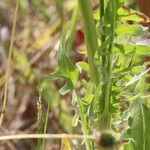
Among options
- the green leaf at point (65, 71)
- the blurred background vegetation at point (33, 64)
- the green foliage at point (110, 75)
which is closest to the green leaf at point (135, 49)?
the green foliage at point (110, 75)

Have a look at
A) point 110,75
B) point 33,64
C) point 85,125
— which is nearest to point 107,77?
point 110,75

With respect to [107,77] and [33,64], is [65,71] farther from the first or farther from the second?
[33,64]

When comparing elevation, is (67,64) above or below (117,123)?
above

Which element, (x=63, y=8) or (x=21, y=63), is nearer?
(x=21, y=63)

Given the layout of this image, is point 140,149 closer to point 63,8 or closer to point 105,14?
point 105,14

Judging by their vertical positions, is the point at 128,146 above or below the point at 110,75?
below

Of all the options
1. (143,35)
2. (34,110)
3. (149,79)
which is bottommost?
(34,110)

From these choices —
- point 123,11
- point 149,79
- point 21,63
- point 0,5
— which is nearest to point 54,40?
point 21,63

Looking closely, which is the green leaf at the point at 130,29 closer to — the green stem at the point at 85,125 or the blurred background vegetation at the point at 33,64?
the green stem at the point at 85,125
